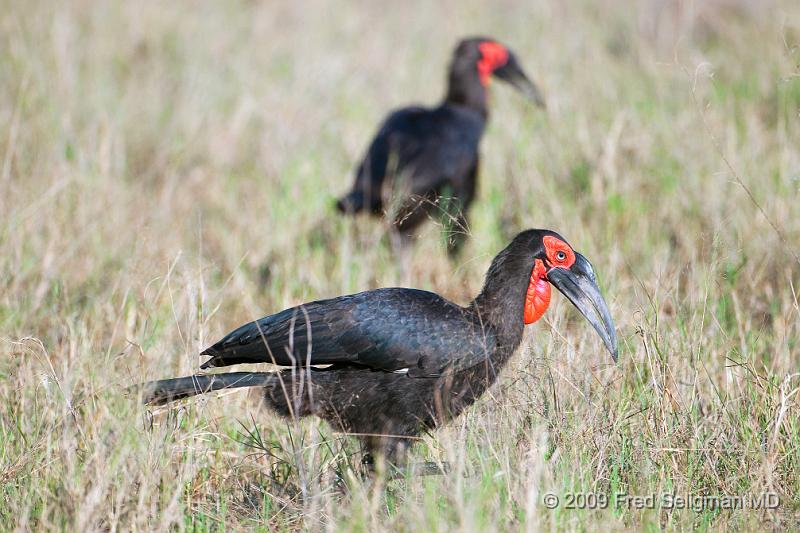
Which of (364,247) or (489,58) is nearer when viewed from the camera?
(364,247)

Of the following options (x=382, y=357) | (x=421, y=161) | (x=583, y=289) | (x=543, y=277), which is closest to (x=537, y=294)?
(x=543, y=277)

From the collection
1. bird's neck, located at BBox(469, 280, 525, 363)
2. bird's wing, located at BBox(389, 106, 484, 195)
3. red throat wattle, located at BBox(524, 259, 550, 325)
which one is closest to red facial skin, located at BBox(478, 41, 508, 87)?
bird's wing, located at BBox(389, 106, 484, 195)

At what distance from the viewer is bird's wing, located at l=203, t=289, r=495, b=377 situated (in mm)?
3551

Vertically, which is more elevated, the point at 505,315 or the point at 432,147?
the point at 432,147

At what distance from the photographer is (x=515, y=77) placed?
23.0 ft

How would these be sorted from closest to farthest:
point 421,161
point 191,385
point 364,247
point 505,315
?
point 191,385, point 505,315, point 364,247, point 421,161

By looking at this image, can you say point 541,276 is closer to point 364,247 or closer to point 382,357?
point 382,357

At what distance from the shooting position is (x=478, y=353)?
359 centimetres

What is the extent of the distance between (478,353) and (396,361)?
28 cm

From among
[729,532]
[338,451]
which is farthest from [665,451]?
[338,451]

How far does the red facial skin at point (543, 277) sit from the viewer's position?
12.3ft

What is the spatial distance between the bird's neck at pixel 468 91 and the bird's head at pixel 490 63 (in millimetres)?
40

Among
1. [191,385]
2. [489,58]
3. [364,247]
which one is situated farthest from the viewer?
[489,58]

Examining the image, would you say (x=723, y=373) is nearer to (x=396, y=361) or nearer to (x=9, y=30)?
(x=396, y=361)
